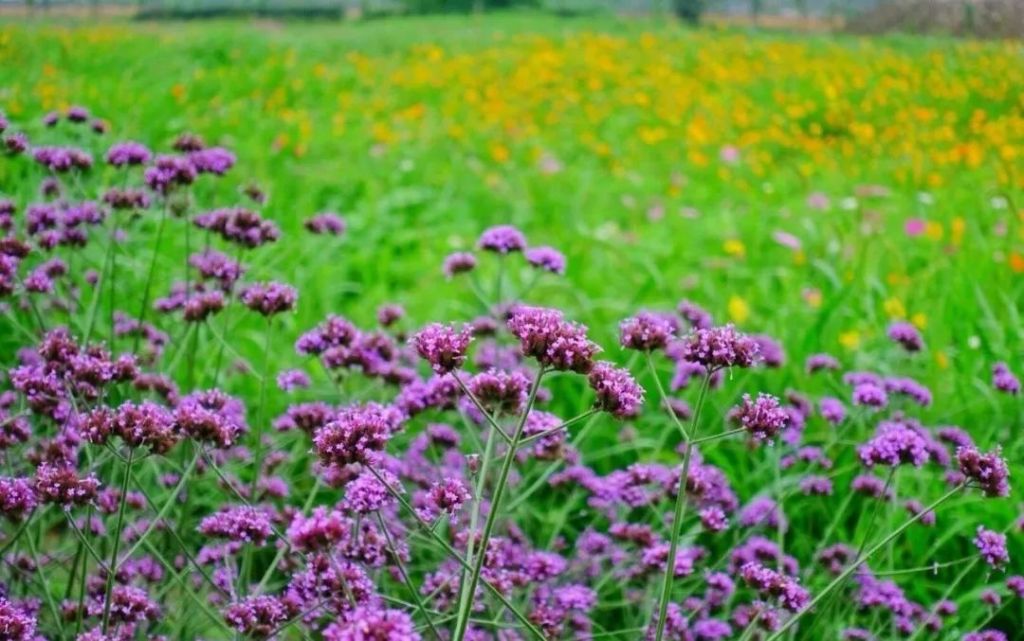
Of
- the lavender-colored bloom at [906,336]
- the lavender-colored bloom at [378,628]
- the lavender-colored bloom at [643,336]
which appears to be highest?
the lavender-colored bloom at [643,336]

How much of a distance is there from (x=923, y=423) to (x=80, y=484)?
2094 mm

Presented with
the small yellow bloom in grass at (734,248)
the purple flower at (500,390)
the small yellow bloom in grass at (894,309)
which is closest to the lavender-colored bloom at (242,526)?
the purple flower at (500,390)

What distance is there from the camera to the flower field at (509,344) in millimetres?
1330

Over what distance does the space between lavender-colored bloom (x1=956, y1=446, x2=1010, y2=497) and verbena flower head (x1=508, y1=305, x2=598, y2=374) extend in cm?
53

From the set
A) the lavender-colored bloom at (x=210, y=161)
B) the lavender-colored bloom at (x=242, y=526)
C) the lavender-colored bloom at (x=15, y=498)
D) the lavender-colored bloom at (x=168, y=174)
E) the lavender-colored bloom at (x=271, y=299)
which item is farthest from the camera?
the lavender-colored bloom at (x=210, y=161)

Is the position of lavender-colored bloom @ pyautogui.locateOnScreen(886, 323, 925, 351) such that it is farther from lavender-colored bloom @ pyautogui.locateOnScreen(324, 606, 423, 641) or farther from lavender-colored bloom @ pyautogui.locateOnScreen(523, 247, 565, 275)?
lavender-colored bloom @ pyautogui.locateOnScreen(324, 606, 423, 641)

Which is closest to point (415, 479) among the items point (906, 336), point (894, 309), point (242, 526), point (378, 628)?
point (242, 526)

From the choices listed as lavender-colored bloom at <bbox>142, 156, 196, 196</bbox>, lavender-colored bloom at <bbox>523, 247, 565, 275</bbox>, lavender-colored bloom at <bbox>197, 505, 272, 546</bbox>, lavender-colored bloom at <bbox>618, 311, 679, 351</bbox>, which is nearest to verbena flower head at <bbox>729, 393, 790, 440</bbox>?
lavender-colored bloom at <bbox>618, 311, 679, 351</bbox>

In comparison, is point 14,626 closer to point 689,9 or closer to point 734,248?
point 734,248

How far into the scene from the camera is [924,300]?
3.39 metres

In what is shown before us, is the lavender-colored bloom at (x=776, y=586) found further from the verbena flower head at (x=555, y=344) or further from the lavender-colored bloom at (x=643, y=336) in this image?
the verbena flower head at (x=555, y=344)

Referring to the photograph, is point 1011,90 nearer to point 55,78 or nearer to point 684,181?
point 684,181

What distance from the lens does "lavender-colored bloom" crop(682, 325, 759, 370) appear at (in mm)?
1189

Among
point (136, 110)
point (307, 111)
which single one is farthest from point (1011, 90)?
point (136, 110)
